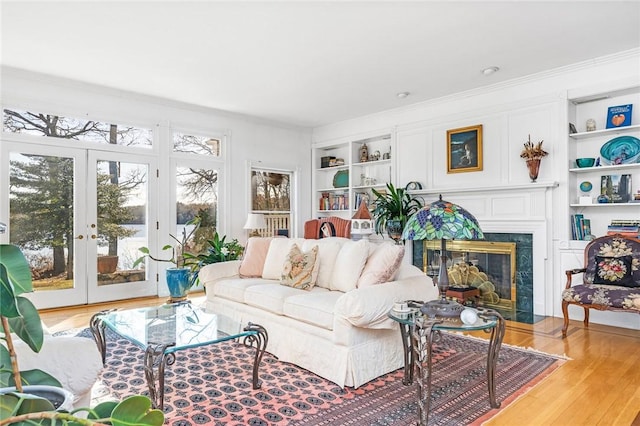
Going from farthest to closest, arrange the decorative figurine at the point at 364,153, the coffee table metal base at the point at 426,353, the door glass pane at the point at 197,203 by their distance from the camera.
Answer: the decorative figurine at the point at 364,153
the door glass pane at the point at 197,203
the coffee table metal base at the point at 426,353

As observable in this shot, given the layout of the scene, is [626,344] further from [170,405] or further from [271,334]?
[170,405]

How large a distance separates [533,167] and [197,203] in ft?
14.7

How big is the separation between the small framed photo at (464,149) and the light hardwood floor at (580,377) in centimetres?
203

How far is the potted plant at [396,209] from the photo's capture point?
5.44 m

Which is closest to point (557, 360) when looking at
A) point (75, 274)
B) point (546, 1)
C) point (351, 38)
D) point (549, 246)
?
point (549, 246)

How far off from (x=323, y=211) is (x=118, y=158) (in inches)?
134

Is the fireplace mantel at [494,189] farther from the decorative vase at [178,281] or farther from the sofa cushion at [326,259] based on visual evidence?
the decorative vase at [178,281]

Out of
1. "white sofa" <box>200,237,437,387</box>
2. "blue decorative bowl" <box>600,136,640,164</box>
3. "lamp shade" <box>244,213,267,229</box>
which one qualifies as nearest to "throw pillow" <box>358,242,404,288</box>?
"white sofa" <box>200,237,437,387</box>

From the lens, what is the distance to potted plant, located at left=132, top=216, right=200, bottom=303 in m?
4.85

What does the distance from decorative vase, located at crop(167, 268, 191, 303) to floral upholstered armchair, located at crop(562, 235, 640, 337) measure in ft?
13.5

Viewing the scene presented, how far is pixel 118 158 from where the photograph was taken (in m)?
5.14

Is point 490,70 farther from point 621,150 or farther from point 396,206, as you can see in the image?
point 396,206

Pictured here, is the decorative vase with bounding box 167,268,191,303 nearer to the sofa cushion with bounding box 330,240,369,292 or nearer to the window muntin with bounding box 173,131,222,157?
the window muntin with bounding box 173,131,222,157

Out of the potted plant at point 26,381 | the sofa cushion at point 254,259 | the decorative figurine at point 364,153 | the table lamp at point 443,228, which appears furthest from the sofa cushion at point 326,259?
the decorative figurine at point 364,153
